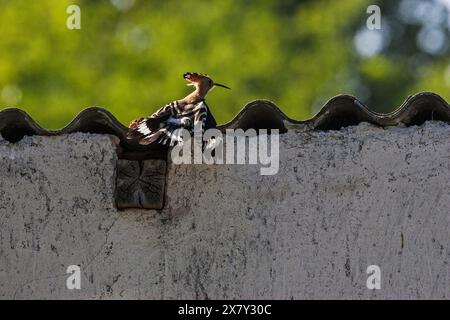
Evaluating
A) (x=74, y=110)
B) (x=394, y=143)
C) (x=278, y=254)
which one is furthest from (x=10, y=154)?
(x=74, y=110)

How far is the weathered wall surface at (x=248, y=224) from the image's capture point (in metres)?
6.51

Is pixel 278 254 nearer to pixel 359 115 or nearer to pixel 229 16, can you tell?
pixel 359 115

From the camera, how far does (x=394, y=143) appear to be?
669cm

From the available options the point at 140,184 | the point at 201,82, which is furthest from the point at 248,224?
the point at 201,82

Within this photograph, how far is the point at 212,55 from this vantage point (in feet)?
75.8

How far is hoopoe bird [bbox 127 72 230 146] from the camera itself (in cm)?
659

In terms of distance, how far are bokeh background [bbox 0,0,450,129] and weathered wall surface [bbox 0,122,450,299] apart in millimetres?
13810

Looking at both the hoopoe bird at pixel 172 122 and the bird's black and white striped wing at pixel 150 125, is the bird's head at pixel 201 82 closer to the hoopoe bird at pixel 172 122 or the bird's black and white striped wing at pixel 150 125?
the hoopoe bird at pixel 172 122

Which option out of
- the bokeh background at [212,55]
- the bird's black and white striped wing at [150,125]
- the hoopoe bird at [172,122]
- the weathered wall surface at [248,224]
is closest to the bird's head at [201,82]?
the hoopoe bird at [172,122]

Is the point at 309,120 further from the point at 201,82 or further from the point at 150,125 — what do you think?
the point at 150,125

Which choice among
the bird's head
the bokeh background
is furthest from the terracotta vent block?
the bokeh background

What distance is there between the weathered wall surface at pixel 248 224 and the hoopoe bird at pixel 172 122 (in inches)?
6.7

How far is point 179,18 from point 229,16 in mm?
927

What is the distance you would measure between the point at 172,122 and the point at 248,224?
0.64 m
